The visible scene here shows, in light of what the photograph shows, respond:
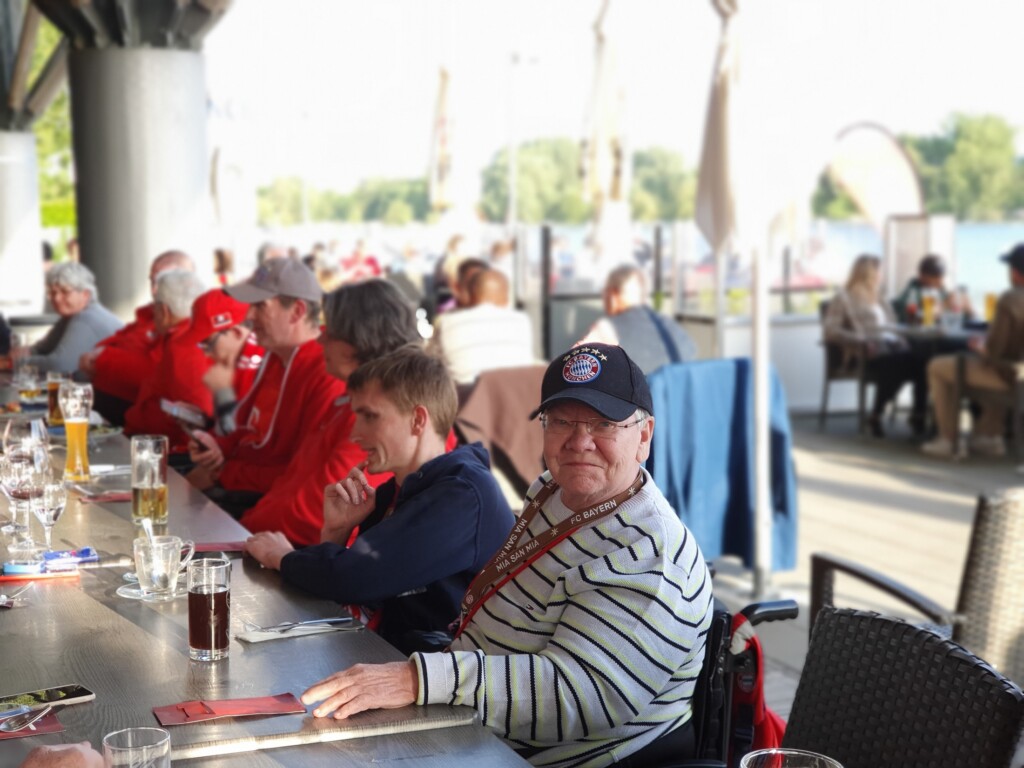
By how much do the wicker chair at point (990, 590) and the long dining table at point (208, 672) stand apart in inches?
65.2

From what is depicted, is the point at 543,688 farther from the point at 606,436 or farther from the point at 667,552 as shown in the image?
the point at 606,436

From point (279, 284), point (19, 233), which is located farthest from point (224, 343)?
point (19, 233)

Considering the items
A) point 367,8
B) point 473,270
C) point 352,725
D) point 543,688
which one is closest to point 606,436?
point 543,688

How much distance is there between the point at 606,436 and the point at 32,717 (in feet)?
3.32

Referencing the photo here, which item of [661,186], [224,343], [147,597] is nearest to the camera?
[147,597]

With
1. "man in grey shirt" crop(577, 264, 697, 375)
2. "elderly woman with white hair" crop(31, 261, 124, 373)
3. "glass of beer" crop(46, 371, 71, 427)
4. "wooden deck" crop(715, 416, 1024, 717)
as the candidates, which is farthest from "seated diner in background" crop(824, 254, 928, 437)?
"glass of beer" crop(46, 371, 71, 427)

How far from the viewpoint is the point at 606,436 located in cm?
216

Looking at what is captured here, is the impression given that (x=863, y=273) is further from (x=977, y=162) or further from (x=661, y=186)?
(x=977, y=162)

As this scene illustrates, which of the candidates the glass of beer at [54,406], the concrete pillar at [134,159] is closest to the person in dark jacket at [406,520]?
the glass of beer at [54,406]

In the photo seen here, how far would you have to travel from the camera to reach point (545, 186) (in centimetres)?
5725

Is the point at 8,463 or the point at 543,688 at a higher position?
the point at 8,463

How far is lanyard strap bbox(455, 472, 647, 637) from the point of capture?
212 cm

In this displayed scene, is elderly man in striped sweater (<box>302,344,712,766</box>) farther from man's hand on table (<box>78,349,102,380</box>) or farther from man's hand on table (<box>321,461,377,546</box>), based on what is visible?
man's hand on table (<box>78,349,102,380</box>)

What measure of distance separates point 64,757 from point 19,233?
43.3ft
